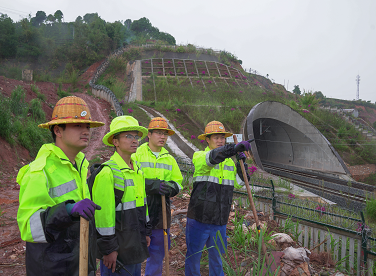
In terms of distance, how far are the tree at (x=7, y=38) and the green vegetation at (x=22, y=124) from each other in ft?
110

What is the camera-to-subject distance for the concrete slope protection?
16.5 m

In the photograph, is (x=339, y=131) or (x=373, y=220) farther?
(x=339, y=131)

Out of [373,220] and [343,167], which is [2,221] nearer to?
[373,220]

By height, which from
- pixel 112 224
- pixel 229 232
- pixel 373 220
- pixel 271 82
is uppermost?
pixel 271 82

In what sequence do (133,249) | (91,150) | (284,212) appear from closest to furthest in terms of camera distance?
1. (133,249)
2. (284,212)
3. (91,150)

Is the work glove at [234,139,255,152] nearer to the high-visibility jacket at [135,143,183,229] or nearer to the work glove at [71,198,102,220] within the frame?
the high-visibility jacket at [135,143,183,229]

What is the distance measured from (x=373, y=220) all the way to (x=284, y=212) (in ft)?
17.5

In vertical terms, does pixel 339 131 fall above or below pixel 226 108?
below

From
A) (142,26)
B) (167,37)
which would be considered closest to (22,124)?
(167,37)

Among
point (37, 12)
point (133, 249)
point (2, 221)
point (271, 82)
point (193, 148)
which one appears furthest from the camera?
point (37, 12)

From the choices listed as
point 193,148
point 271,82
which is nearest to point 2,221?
point 193,148

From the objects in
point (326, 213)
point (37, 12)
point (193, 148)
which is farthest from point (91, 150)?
point (37, 12)

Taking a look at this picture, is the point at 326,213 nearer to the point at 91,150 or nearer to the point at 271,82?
the point at 91,150

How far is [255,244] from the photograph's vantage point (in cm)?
394
